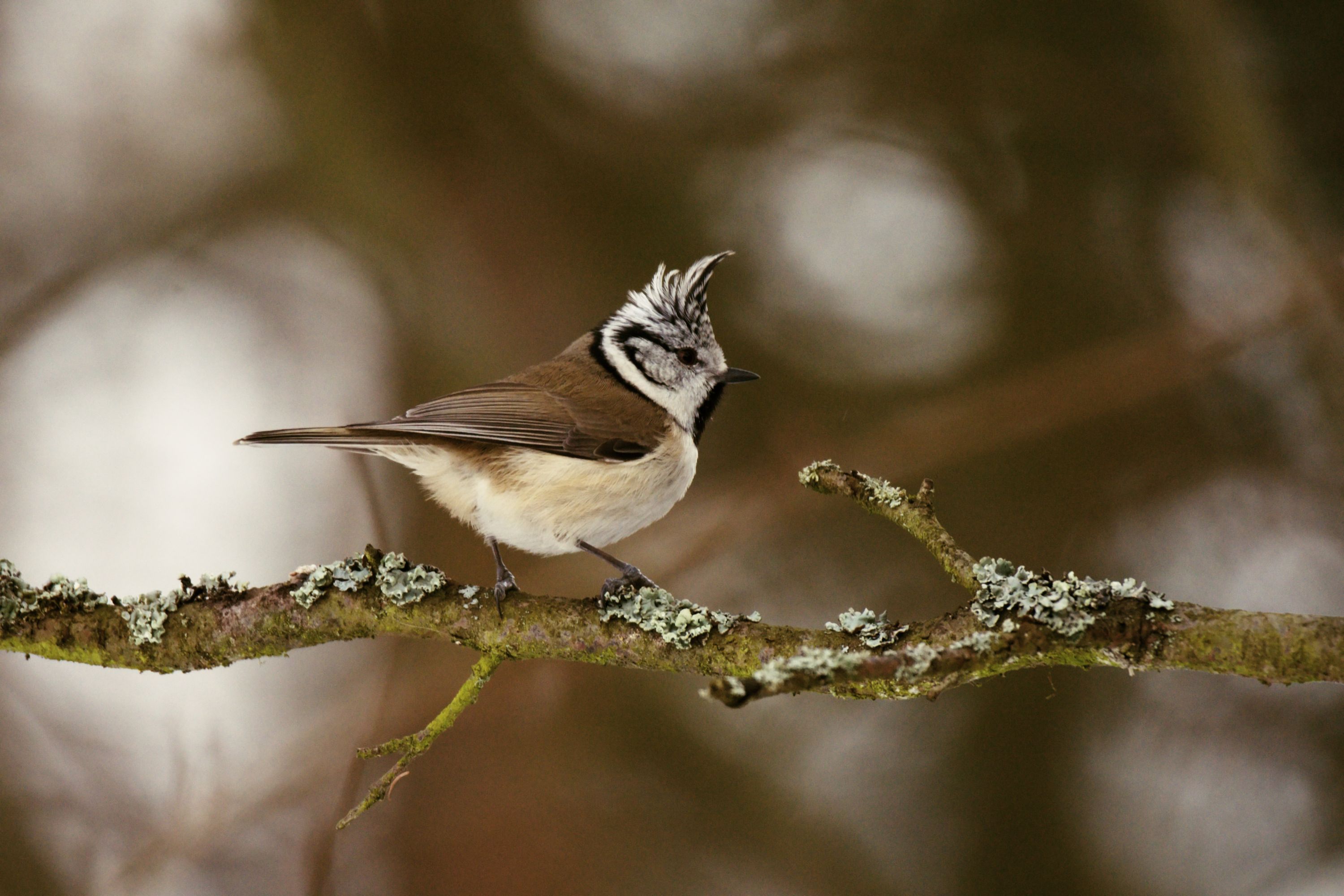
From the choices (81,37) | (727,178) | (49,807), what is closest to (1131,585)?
(727,178)

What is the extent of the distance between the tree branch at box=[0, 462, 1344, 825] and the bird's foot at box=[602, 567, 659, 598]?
0.08 m

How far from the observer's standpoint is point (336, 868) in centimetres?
303

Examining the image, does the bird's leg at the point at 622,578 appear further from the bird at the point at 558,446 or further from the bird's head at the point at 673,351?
the bird's head at the point at 673,351

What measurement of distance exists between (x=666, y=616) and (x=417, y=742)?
54 centimetres

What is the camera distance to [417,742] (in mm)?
1912

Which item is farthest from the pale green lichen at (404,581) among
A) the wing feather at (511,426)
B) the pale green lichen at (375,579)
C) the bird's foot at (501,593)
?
the wing feather at (511,426)

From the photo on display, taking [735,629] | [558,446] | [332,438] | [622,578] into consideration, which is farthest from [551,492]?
[735,629]

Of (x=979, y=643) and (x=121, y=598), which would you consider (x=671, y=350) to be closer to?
(x=121, y=598)

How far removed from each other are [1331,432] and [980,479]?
1047mm

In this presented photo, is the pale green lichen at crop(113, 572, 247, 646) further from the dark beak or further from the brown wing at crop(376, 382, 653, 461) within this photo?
the dark beak

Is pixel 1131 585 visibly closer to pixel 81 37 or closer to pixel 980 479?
pixel 980 479

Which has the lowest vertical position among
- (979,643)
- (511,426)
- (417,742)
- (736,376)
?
(417,742)

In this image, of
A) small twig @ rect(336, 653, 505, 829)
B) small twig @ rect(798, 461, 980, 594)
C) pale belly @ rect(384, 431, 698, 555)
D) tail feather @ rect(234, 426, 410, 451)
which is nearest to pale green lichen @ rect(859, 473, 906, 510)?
small twig @ rect(798, 461, 980, 594)

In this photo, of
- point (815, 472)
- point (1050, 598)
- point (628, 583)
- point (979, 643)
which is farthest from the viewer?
point (628, 583)
